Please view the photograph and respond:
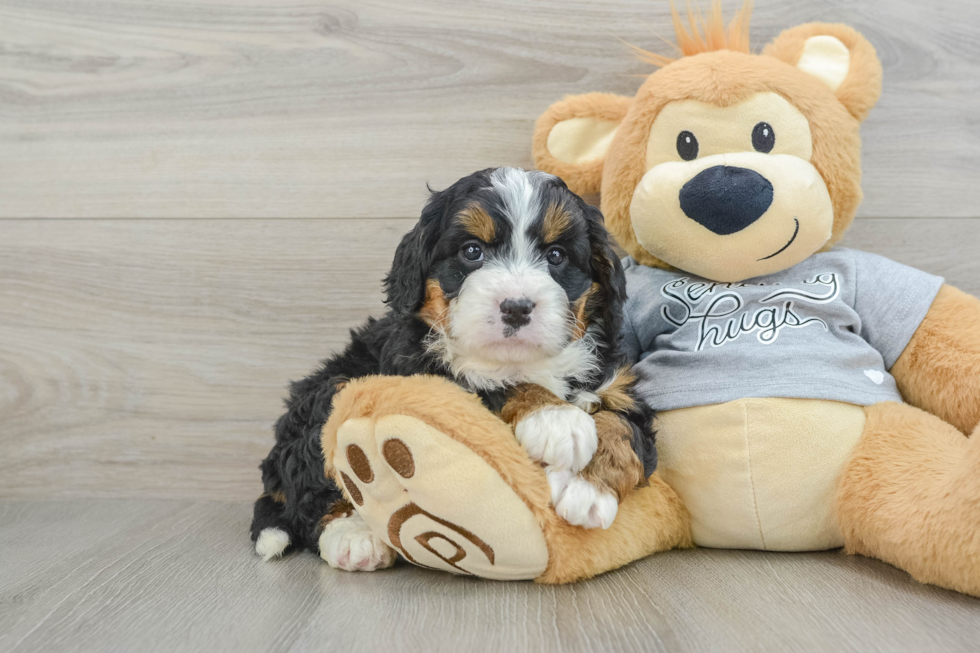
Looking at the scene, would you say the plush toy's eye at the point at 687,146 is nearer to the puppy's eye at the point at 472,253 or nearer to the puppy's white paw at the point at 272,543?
the puppy's eye at the point at 472,253

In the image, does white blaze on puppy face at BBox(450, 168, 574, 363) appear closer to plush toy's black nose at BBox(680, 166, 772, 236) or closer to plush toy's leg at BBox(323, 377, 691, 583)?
plush toy's leg at BBox(323, 377, 691, 583)

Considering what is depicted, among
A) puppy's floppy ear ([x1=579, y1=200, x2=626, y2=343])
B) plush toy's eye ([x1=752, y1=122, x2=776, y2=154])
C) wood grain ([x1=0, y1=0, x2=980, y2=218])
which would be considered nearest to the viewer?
puppy's floppy ear ([x1=579, y1=200, x2=626, y2=343])

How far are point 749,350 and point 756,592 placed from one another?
1.63 feet

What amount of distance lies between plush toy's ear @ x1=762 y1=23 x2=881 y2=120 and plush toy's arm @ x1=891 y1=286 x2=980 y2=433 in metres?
0.49

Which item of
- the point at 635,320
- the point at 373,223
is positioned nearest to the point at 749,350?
the point at 635,320

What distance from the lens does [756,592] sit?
1.24 metres

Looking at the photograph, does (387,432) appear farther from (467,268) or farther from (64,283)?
(64,283)

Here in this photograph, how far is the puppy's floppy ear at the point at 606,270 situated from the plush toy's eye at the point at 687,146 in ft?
0.93

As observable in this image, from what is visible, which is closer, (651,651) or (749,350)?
(651,651)

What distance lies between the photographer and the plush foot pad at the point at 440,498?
119 cm

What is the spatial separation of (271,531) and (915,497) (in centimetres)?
130

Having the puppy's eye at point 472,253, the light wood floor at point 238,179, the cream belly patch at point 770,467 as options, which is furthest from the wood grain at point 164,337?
the cream belly patch at point 770,467

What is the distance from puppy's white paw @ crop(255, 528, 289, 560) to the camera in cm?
156

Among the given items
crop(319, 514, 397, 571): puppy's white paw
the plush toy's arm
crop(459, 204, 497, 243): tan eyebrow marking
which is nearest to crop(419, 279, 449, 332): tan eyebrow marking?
crop(459, 204, 497, 243): tan eyebrow marking
